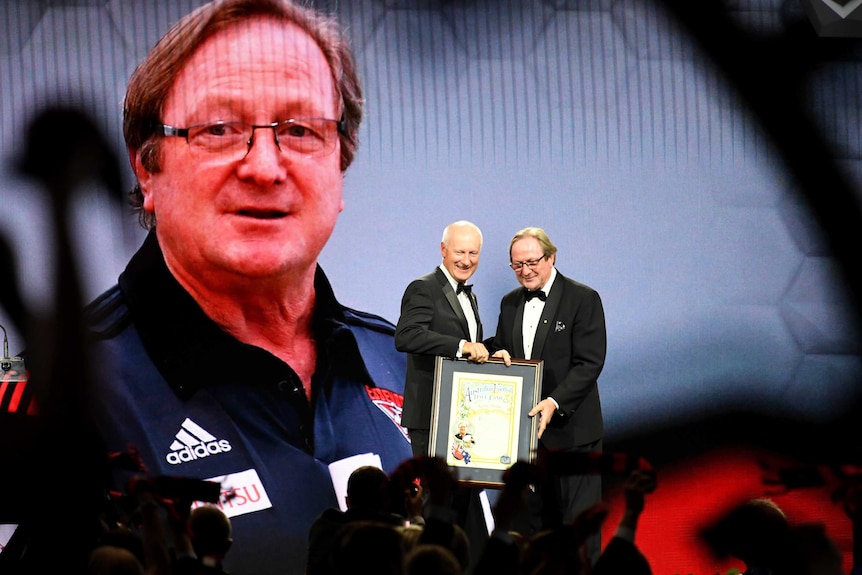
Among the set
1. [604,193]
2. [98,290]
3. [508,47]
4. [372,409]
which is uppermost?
[508,47]

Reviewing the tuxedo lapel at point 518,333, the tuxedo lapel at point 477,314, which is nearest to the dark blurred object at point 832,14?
the tuxedo lapel at point 518,333

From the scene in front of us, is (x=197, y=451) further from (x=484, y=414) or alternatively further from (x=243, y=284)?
(x=484, y=414)

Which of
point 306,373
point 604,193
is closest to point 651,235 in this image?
point 604,193

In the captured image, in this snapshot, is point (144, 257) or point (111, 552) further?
point (144, 257)

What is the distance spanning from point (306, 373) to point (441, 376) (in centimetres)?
80

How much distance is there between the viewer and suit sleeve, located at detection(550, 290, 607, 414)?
19.2 ft

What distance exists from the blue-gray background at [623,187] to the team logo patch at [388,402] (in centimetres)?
39

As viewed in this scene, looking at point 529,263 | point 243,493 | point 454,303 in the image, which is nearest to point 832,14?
point 529,263

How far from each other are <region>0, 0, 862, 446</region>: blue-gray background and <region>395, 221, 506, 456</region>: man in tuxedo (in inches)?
10.4

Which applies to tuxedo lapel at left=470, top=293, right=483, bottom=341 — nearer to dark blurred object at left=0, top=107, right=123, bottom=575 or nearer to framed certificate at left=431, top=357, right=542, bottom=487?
framed certificate at left=431, top=357, right=542, bottom=487

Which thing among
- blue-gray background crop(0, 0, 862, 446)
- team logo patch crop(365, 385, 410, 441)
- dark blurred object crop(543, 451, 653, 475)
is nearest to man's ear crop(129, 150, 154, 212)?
blue-gray background crop(0, 0, 862, 446)

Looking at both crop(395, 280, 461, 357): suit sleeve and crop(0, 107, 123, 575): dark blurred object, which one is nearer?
crop(0, 107, 123, 575): dark blurred object

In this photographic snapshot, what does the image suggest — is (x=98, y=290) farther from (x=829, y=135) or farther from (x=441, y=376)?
(x=829, y=135)

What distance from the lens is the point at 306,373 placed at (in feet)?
20.2
